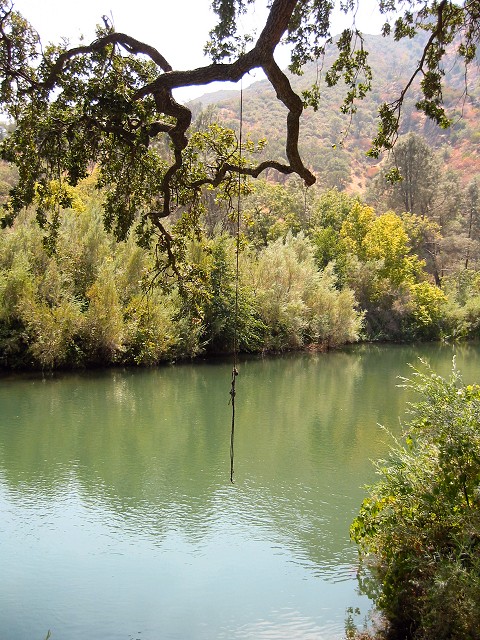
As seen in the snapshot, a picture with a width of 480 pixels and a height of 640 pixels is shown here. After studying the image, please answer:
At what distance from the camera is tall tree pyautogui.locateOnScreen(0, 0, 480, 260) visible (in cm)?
538

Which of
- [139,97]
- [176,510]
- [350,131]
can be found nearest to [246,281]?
[176,510]

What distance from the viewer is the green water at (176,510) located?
6312mm

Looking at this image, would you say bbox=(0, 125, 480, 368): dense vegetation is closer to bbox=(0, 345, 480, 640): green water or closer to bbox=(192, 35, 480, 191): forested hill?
bbox=(0, 345, 480, 640): green water

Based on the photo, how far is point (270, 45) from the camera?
17.3 ft

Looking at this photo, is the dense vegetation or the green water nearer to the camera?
the green water

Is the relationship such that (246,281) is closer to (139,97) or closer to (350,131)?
(139,97)

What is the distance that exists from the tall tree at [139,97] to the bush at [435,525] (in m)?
2.94

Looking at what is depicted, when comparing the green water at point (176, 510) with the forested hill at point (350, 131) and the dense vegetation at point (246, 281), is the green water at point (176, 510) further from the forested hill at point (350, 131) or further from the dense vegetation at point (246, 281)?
the forested hill at point (350, 131)

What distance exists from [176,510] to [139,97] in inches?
242

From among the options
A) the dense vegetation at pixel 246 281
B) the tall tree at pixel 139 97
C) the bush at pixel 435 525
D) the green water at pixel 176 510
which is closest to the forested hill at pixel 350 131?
the dense vegetation at pixel 246 281

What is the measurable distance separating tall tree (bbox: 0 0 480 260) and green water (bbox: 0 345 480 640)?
3892 millimetres

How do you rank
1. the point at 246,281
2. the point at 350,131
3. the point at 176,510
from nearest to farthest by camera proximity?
the point at 176,510, the point at 246,281, the point at 350,131

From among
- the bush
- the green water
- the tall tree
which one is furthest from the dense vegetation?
the bush

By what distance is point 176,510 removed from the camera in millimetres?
9289
